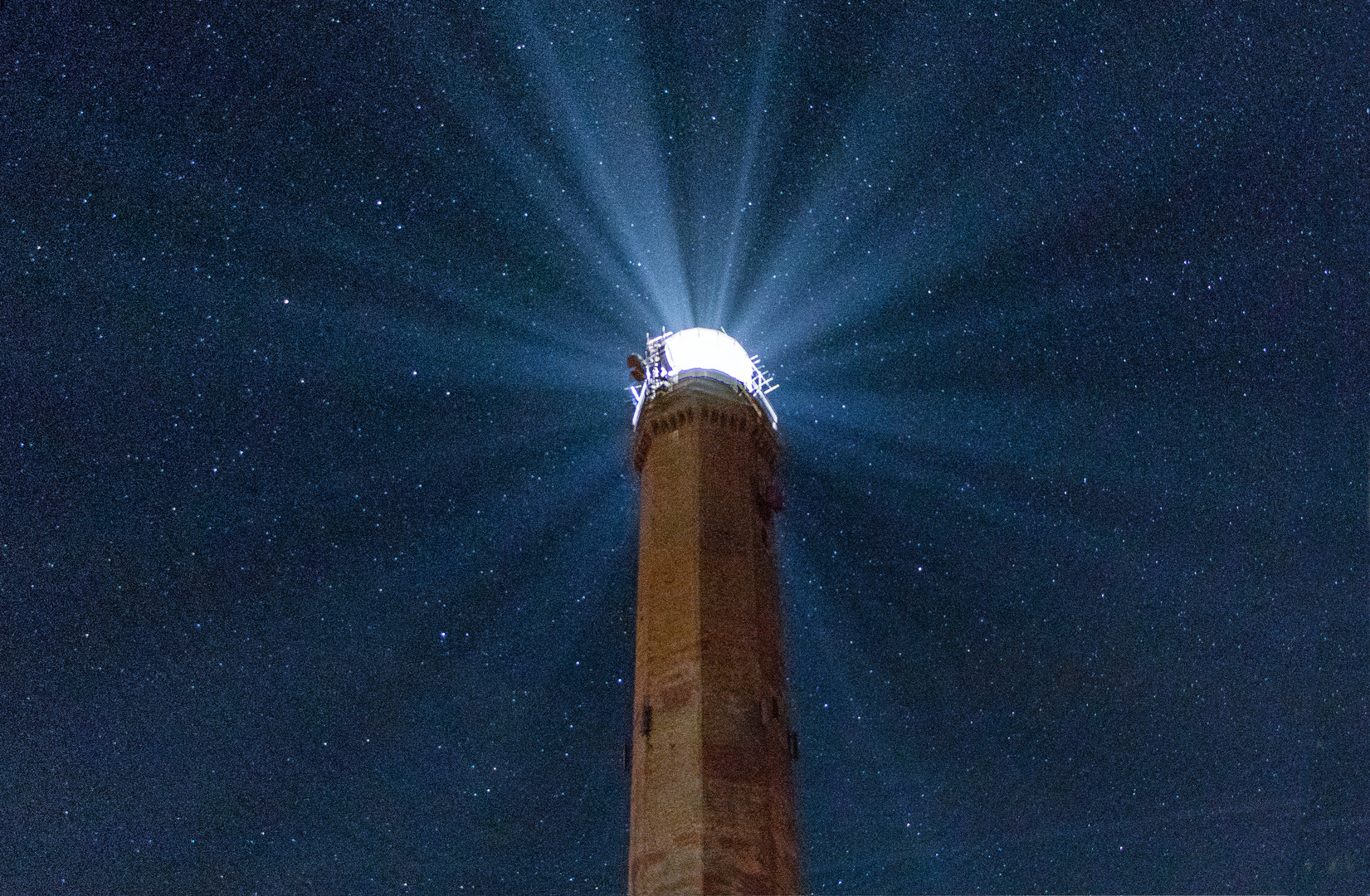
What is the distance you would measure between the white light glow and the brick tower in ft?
0.12

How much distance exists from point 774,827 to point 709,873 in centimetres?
173

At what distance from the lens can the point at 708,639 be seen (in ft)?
71.1

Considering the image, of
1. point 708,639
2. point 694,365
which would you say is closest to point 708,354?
point 694,365

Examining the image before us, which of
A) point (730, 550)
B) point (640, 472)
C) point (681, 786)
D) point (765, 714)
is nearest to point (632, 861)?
point (681, 786)

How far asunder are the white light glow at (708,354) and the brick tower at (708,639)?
0.04 metres

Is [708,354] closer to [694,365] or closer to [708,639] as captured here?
[694,365]

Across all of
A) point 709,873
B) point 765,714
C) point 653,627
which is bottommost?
point 709,873

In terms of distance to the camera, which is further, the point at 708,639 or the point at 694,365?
the point at 694,365

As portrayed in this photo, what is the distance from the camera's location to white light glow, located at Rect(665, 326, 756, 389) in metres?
26.5

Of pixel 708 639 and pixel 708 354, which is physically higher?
pixel 708 354

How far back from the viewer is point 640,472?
85.8ft

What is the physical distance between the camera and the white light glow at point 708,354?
26.5m

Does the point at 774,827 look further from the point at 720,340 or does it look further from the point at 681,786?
the point at 720,340

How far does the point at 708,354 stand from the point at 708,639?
24.5 feet
